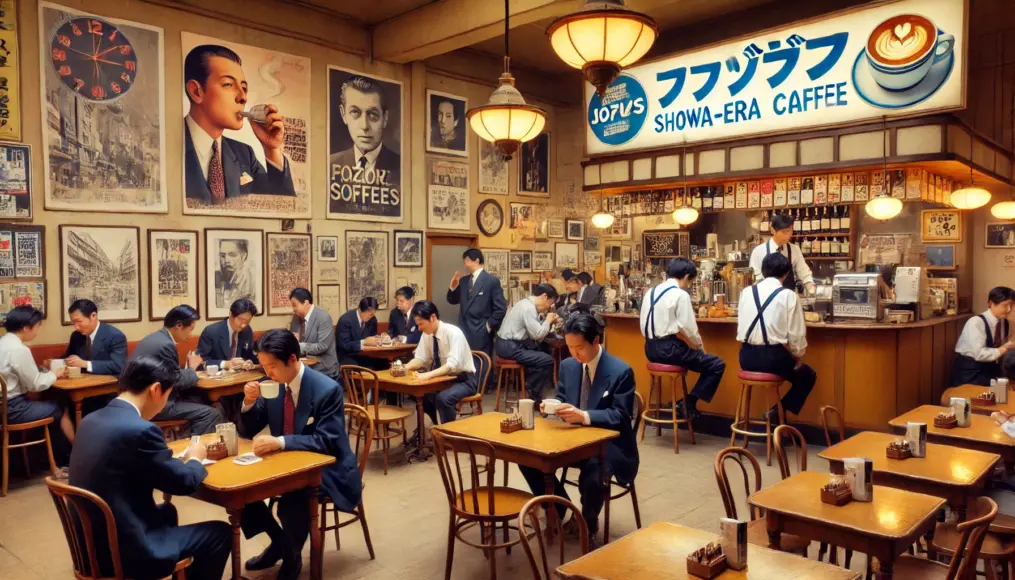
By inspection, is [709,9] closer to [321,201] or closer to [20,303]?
[321,201]

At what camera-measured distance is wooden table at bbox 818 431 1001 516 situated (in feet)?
10.2

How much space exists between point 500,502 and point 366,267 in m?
5.68

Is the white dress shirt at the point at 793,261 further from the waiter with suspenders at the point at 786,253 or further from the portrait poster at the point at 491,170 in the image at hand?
the portrait poster at the point at 491,170

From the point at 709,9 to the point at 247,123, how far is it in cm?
579

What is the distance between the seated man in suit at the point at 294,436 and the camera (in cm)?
360

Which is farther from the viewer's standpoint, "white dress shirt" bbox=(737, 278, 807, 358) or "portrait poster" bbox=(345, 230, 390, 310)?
"portrait poster" bbox=(345, 230, 390, 310)

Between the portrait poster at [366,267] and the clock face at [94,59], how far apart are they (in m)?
2.95

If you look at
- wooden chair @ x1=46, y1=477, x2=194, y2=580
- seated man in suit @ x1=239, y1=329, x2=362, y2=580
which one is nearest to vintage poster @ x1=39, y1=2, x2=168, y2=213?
seated man in suit @ x1=239, y1=329, x2=362, y2=580

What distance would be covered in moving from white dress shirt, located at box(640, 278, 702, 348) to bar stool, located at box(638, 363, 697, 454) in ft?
1.06

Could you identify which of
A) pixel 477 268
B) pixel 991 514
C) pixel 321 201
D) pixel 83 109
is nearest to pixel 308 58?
pixel 321 201

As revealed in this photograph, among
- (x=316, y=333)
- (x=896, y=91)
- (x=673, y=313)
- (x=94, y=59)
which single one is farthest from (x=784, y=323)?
(x=94, y=59)

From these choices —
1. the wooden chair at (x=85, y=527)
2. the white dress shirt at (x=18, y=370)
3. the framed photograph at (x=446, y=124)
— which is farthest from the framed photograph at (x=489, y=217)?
the wooden chair at (x=85, y=527)

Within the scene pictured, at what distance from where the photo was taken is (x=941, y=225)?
9.29m

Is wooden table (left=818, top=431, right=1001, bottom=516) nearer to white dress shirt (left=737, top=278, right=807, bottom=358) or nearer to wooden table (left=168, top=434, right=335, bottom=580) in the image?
white dress shirt (left=737, top=278, right=807, bottom=358)
